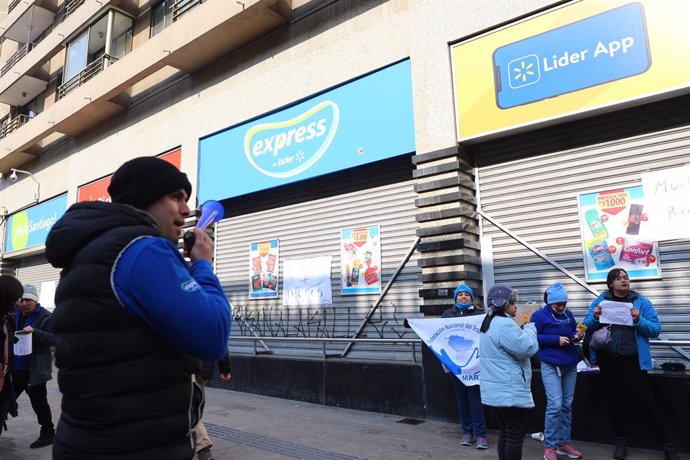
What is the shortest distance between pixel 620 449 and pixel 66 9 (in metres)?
21.9

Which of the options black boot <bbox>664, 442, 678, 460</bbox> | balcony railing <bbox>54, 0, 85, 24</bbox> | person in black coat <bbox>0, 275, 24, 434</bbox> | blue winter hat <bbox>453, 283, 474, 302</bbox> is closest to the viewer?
person in black coat <bbox>0, 275, 24, 434</bbox>

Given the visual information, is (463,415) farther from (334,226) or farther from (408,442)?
(334,226)

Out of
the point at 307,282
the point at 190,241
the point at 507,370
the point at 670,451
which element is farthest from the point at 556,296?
the point at 307,282

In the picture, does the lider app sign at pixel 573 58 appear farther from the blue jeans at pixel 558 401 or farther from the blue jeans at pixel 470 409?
the blue jeans at pixel 470 409

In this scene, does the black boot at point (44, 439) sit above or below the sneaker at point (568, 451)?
above

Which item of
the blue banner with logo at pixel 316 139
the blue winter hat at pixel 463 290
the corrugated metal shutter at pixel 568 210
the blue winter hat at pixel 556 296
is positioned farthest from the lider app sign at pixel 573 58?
the blue winter hat at pixel 556 296

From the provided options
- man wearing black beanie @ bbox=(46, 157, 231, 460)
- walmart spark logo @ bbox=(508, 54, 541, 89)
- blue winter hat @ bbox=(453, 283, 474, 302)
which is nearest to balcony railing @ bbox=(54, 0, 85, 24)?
walmart spark logo @ bbox=(508, 54, 541, 89)

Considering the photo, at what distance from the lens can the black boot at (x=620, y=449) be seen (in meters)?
5.24

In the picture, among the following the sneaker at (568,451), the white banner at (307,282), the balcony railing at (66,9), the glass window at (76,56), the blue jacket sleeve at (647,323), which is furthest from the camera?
the balcony railing at (66,9)

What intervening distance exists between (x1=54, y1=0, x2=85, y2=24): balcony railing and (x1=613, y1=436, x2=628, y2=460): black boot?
19.1 meters

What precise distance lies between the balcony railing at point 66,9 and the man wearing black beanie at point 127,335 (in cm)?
1865

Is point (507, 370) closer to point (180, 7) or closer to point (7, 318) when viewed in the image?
point (7, 318)

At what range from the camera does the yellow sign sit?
6.00 meters

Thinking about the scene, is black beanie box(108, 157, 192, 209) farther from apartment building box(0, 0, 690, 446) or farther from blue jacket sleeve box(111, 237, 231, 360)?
apartment building box(0, 0, 690, 446)
